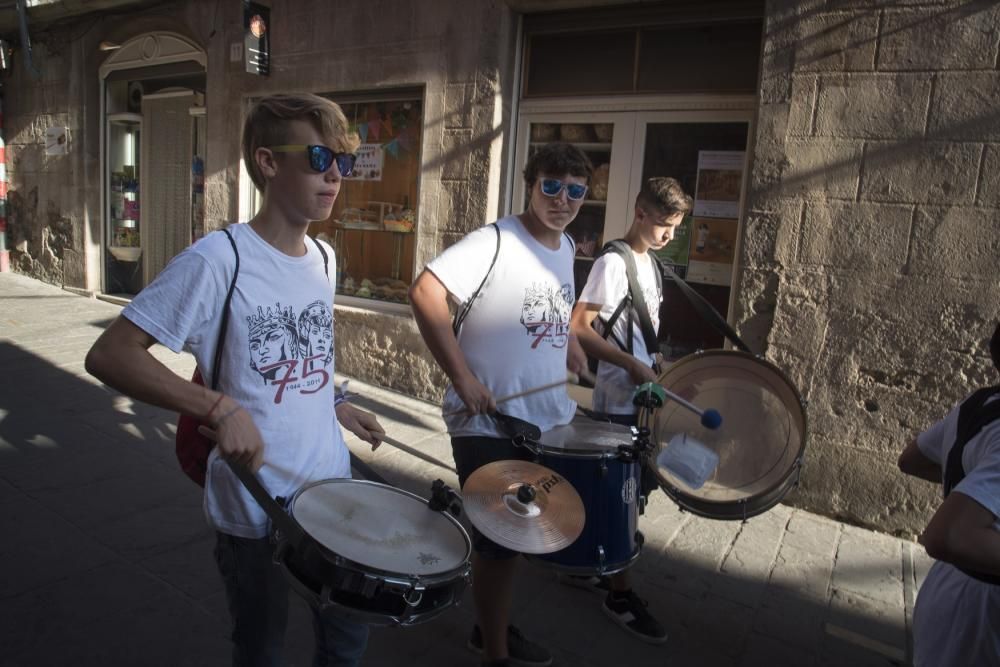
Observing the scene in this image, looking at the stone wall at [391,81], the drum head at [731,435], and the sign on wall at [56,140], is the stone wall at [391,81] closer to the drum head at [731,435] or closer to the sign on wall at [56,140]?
the sign on wall at [56,140]

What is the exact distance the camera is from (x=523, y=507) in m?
1.81

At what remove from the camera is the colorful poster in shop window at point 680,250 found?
503 cm

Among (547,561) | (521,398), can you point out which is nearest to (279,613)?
(547,561)

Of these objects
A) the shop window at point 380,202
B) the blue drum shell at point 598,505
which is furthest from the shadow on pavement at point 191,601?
the shop window at point 380,202

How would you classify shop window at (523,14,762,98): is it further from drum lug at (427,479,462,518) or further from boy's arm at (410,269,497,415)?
drum lug at (427,479,462,518)

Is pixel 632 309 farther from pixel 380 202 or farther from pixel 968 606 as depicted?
pixel 380 202

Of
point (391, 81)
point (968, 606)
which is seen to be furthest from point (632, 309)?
point (391, 81)

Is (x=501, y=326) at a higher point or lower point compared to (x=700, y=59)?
lower

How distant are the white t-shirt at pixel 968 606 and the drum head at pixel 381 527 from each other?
1111 mm

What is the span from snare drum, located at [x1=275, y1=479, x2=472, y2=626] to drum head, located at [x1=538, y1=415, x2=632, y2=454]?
0.55m

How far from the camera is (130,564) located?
3037 millimetres

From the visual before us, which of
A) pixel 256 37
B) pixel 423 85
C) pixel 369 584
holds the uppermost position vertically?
pixel 256 37

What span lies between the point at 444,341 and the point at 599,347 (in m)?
0.83

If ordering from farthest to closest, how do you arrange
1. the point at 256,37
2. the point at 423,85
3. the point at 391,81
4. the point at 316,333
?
the point at 256,37 → the point at 391,81 → the point at 423,85 → the point at 316,333
